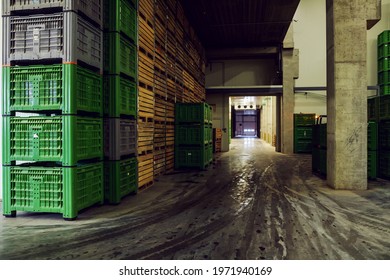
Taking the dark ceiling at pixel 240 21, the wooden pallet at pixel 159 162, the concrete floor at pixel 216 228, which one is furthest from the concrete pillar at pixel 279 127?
the concrete floor at pixel 216 228

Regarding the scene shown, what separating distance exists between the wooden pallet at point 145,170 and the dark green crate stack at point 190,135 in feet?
9.17

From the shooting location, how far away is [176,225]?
4.32 metres

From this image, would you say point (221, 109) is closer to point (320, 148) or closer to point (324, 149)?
point (320, 148)

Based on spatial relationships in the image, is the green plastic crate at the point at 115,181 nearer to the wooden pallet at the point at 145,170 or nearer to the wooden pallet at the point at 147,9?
the wooden pallet at the point at 145,170

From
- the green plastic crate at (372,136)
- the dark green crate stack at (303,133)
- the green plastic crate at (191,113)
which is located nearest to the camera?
the green plastic crate at (372,136)

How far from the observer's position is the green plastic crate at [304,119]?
1744cm

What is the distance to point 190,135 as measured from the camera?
10250mm

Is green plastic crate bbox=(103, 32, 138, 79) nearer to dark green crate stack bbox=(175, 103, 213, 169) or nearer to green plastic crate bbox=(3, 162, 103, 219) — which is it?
green plastic crate bbox=(3, 162, 103, 219)

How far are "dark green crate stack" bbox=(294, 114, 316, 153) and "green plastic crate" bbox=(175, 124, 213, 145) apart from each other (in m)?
9.49

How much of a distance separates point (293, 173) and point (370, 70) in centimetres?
1247

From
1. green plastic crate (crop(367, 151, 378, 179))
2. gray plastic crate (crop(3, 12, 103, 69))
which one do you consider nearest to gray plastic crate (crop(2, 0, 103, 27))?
gray plastic crate (crop(3, 12, 103, 69))

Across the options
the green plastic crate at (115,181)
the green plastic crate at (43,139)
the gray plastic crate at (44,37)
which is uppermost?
the gray plastic crate at (44,37)
